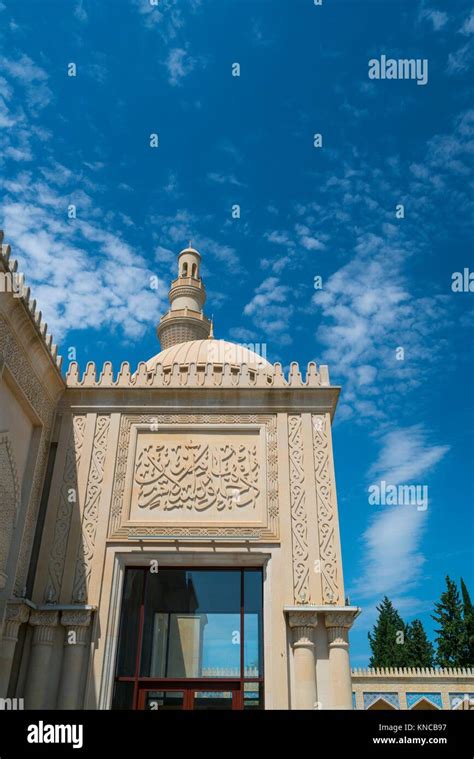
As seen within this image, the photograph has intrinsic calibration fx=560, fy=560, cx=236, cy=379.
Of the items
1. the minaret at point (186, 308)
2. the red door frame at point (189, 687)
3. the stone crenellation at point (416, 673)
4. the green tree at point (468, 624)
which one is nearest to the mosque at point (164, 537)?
the red door frame at point (189, 687)

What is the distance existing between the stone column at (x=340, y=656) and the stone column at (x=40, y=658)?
3.89 meters

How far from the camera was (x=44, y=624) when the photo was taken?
312 inches

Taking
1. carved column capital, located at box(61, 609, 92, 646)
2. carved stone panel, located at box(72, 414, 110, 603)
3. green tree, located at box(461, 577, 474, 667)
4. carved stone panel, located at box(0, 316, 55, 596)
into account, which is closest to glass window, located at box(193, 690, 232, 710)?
carved column capital, located at box(61, 609, 92, 646)

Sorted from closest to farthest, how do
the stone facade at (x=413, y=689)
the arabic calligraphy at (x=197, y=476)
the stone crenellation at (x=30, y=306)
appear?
1. the stone crenellation at (x=30, y=306)
2. the arabic calligraphy at (x=197, y=476)
3. the stone facade at (x=413, y=689)

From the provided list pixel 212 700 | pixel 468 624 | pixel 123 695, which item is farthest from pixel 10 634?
pixel 468 624

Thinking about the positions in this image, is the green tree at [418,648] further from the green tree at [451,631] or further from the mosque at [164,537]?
the mosque at [164,537]

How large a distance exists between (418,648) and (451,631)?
2.89 metres

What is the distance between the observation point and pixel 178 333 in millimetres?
21000

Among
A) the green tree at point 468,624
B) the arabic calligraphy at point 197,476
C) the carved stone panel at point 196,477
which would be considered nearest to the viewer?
the carved stone panel at point 196,477

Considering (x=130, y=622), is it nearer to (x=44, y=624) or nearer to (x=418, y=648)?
(x=44, y=624)

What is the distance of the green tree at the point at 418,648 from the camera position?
29.8m

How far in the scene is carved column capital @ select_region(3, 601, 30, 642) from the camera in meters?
7.62
